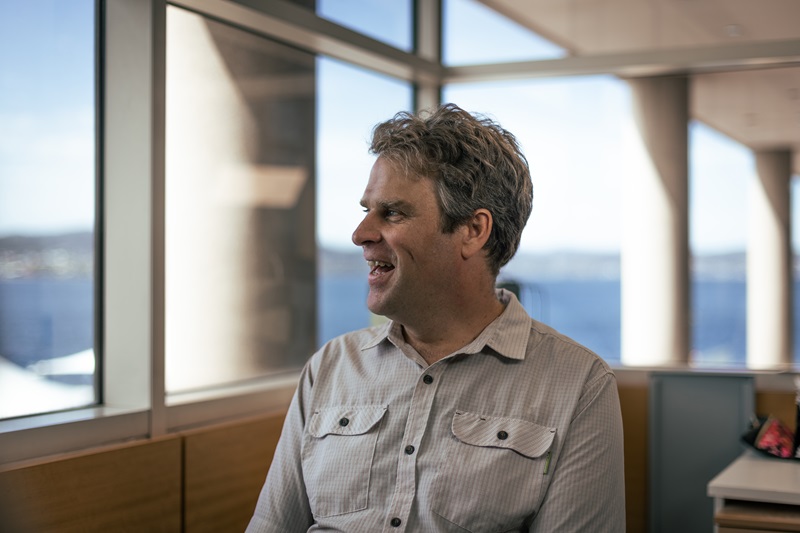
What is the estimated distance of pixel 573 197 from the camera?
12.8ft

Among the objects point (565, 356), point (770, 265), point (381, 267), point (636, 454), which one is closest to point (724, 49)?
point (770, 265)

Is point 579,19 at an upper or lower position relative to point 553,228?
upper

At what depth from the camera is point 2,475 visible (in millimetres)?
2176

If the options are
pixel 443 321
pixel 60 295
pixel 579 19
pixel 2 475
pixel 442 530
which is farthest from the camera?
pixel 579 19

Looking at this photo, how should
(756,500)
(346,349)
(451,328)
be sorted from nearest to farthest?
(451,328) < (346,349) < (756,500)

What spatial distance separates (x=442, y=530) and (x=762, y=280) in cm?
230

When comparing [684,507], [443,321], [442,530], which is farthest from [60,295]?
[684,507]

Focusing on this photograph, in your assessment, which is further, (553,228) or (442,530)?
(553,228)

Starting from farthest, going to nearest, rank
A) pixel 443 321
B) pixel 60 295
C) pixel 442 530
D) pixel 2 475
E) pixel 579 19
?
pixel 579 19
pixel 60 295
pixel 2 475
pixel 443 321
pixel 442 530

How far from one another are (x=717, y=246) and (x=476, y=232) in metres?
2.00

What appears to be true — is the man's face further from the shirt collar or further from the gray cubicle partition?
the gray cubicle partition

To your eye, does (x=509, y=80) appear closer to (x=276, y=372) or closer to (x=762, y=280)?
(x=762, y=280)

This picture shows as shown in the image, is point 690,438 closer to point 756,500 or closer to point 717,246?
point 717,246

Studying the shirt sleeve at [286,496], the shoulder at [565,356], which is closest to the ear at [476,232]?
the shoulder at [565,356]
